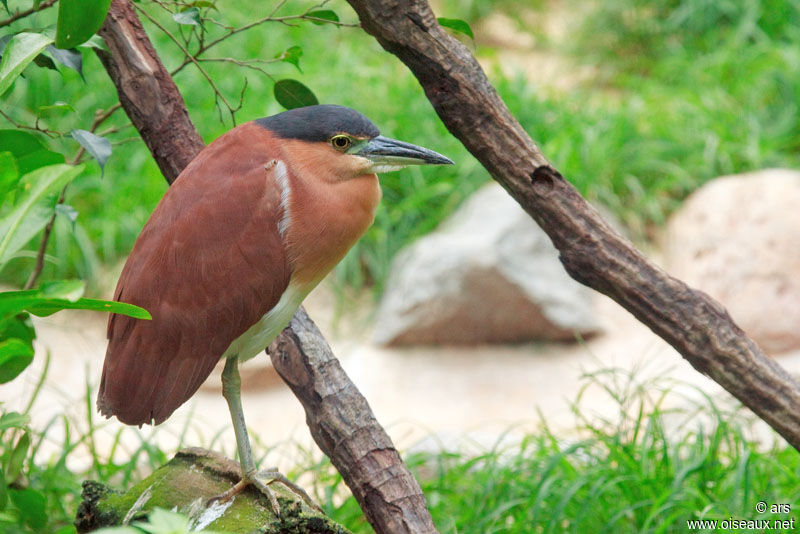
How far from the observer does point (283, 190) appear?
1.94 metres

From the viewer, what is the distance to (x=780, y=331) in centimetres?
452

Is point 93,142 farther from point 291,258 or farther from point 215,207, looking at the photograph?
point 291,258

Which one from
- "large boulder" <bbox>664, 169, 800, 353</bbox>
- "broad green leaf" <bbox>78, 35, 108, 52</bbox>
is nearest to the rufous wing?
"broad green leaf" <bbox>78, 35, 108, 52</bbox>

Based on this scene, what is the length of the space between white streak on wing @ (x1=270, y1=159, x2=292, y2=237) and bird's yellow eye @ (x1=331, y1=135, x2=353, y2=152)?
0.12 m

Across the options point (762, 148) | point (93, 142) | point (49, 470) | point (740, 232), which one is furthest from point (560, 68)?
point (93, 142)

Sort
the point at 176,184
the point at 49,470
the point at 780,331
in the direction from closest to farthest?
the point at 176,184, the point at 49,470, the point at 780,331

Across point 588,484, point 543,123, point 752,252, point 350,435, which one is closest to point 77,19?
point 350,435

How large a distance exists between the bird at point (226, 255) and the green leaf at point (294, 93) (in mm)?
343

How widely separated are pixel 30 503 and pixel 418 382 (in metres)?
2.74

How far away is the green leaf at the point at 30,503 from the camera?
2162 mm

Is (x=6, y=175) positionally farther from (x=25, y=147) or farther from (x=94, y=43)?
(x=94, y=43)

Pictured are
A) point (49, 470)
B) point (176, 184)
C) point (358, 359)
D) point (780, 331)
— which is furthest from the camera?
point (358, 359)

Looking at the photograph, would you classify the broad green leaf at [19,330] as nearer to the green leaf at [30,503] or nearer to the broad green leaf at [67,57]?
the green leaf at [30,503]

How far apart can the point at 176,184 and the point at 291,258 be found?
314 mm
